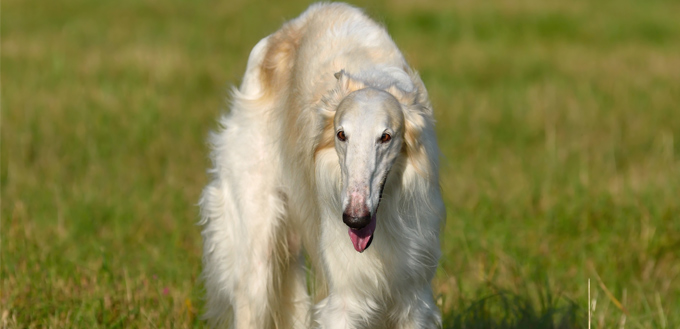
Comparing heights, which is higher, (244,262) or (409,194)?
(409,194)

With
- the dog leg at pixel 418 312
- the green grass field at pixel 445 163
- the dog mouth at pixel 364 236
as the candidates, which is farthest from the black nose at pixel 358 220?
the green grass field at pixel 445 163

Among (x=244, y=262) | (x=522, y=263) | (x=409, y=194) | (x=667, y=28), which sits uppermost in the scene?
(x=409, y=194)

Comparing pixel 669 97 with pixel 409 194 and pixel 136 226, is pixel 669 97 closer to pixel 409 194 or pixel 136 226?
pixel 136 226

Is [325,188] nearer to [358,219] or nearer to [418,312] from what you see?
[358,219]

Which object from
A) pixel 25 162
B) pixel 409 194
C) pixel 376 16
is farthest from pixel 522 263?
pixel 25 162

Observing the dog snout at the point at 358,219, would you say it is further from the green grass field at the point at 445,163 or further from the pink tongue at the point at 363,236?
the green grass field at the point at 445,163

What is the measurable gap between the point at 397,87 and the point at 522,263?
2736 millimetres

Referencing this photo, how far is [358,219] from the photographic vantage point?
2.96 meters

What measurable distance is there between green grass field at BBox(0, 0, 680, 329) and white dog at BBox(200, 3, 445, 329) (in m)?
0.47

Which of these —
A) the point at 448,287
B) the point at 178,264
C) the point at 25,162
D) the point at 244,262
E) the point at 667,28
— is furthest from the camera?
the point at 667,28

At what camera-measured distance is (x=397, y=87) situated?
3.38 m

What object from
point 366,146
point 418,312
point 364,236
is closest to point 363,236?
point 364,236

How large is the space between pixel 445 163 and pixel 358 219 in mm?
1071

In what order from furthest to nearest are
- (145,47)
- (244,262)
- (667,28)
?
(667,28) < (145,47) < (244,262)
